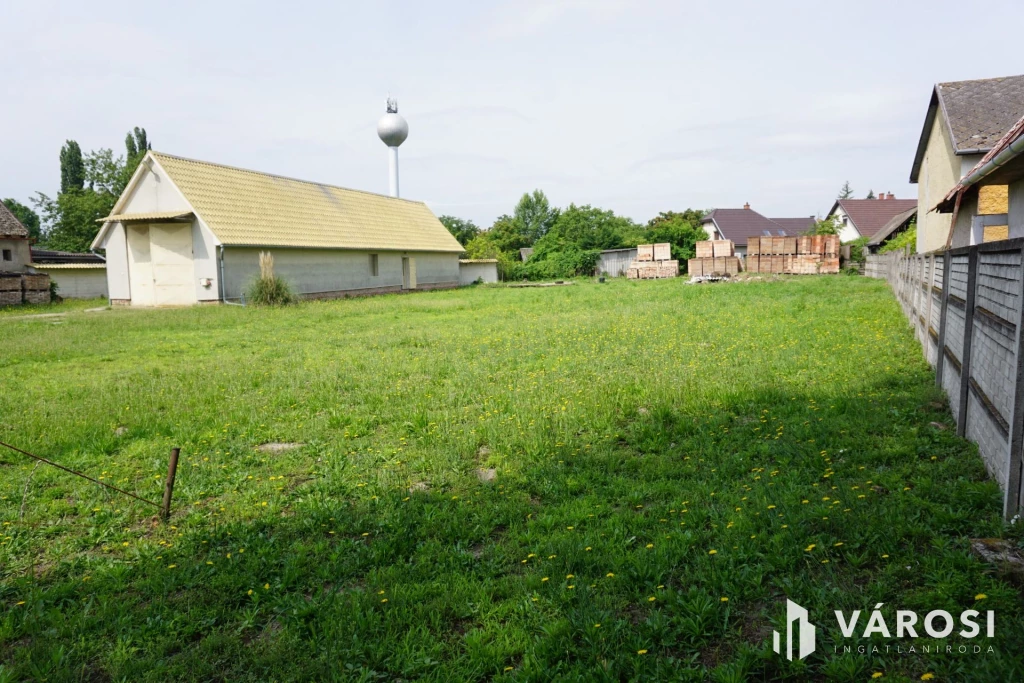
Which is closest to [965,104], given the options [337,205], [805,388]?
[805,388]

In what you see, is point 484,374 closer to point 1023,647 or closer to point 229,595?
point 229,595

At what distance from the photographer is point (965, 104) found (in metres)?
19.7

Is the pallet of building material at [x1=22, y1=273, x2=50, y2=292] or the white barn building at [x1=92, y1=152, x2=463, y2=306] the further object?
the pallet of building material at [x1=22, y1=273, x2=50, y2=292]

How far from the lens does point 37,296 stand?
85.6ft

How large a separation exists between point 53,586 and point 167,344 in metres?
10.6

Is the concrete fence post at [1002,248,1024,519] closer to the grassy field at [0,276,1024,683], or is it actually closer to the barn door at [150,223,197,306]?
the grassy field at [0,276,1024,683]

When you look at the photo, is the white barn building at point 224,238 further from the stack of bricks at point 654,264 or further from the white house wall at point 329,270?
the stack of bricks at point 654,264

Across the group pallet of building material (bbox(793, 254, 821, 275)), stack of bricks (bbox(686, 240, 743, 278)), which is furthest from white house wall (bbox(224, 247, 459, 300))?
pallet of building material (bbox(793, 254, 821, 275))

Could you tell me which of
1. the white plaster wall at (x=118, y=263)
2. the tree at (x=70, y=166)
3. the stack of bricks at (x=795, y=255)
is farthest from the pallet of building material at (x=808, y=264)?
the tree at (x=70, y=166)

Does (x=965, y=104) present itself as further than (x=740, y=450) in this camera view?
Yes

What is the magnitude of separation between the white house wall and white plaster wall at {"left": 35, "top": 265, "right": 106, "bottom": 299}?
12.7 m

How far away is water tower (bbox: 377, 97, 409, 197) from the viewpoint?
4897 cm

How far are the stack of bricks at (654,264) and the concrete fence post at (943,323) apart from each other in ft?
107

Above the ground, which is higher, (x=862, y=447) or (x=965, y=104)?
(x=965, y=104)
